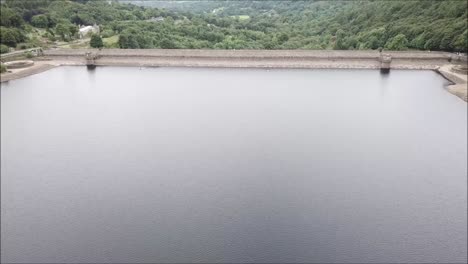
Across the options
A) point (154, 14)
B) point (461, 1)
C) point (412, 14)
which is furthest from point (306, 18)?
point (461, 1)

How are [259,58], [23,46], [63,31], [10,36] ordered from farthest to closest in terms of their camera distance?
[63,31] < [23,46] < [10,36] < [259,58]

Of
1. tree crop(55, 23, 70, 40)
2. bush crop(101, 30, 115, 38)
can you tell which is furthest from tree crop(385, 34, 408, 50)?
tree crop(55, 23, 70, 40)

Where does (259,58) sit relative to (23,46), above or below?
below

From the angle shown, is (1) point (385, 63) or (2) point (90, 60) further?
(2) point (90, 60)

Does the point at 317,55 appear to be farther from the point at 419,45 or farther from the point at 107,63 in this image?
the point at 107,63

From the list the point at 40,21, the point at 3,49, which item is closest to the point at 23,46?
the point at 3,49

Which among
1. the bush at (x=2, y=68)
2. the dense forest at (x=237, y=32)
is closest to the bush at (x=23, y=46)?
the dense forest at (x=237, y=32)

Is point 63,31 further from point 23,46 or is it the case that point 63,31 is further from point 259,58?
point 259,58

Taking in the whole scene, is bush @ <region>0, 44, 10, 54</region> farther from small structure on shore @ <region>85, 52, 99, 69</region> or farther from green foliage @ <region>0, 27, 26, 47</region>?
small structure on shore @ <region>85, 52, 99, 69</region>

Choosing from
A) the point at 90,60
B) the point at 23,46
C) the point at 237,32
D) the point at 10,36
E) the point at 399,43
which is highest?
the point at 237,32
